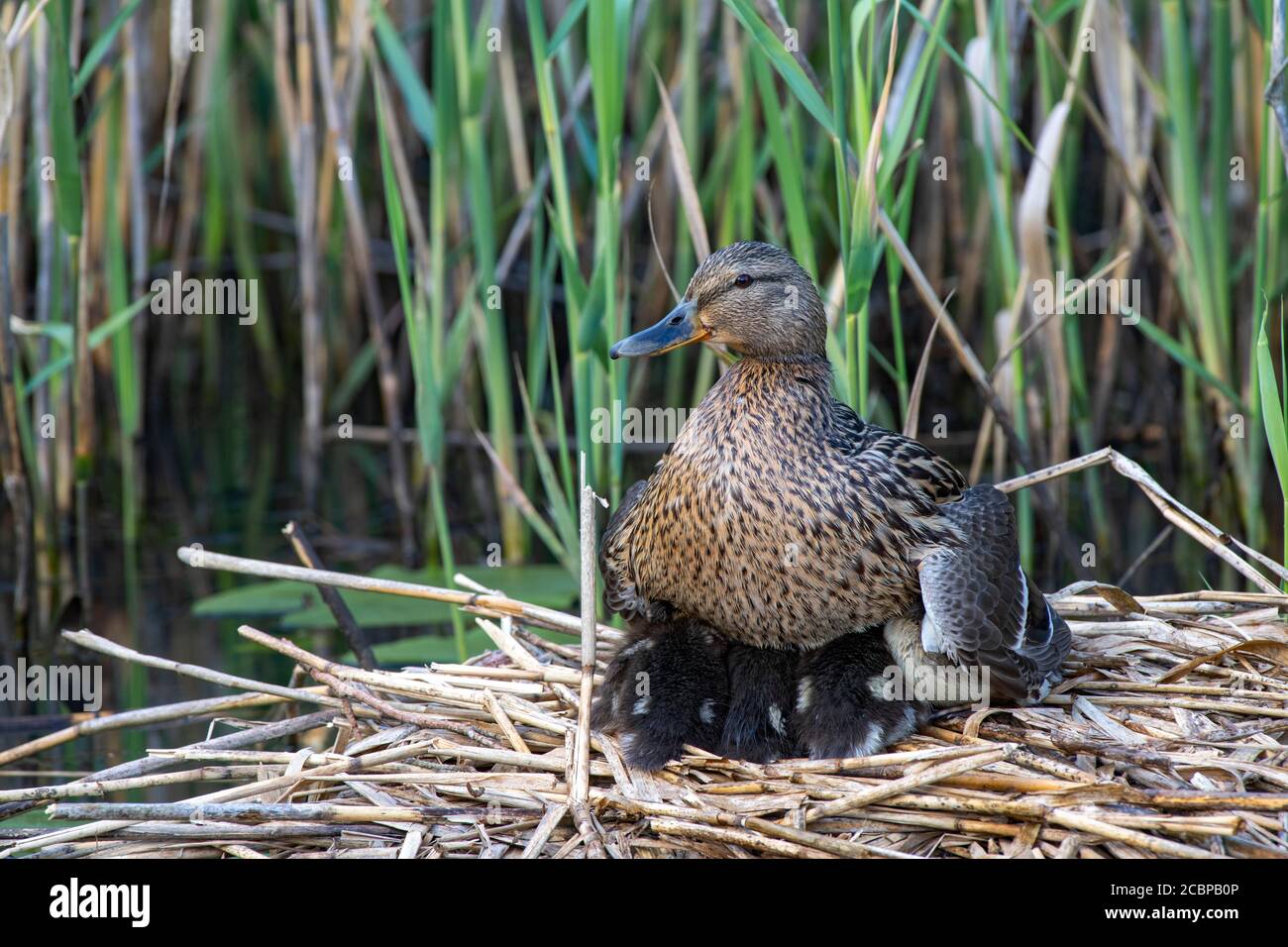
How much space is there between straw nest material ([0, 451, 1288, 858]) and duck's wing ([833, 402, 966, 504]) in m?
0.52

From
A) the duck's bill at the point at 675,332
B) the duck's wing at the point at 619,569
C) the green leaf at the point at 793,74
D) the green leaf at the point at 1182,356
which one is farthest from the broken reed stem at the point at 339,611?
the green leaf at the point at 1182,356

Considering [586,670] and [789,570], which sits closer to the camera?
[586,670]

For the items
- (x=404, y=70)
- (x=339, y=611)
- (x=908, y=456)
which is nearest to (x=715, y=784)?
(x=908, y=456)

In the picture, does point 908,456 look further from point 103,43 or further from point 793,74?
point 103,43

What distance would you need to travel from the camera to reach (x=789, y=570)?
11.1 ft

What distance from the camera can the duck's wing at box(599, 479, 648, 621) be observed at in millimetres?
3750

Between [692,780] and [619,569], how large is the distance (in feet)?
2.29

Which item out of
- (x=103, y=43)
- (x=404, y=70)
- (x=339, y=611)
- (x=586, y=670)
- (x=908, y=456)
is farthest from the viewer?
(x=404, y=70)

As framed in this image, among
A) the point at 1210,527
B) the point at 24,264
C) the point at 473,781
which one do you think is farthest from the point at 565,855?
the point at 24,264

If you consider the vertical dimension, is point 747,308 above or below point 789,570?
above

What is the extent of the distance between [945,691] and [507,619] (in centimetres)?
117

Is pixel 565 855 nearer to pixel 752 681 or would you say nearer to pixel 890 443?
pixel 752 681
